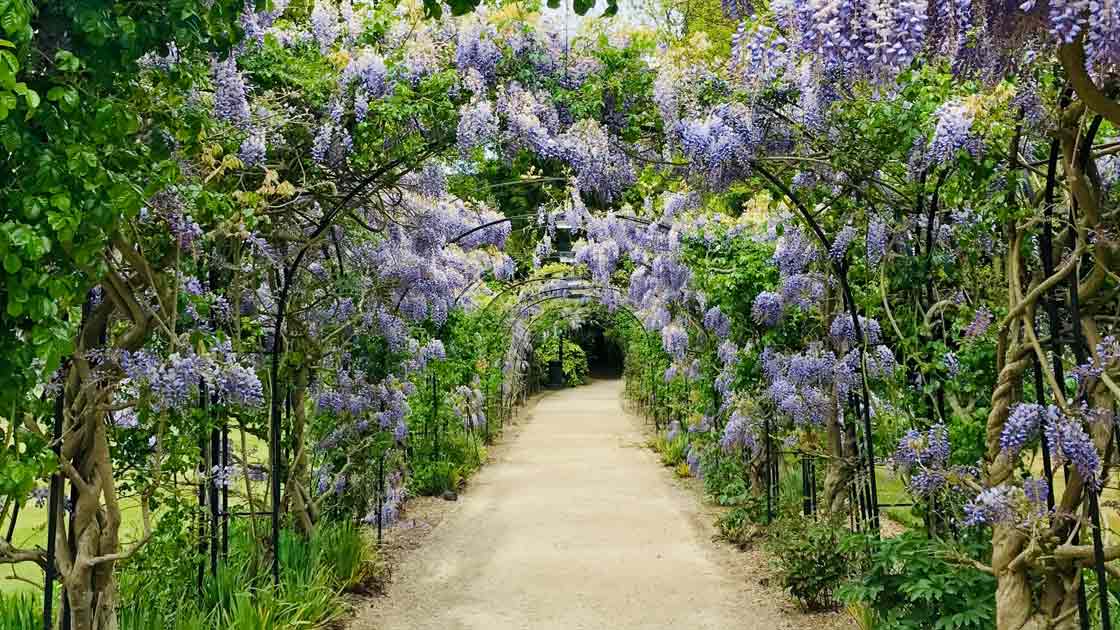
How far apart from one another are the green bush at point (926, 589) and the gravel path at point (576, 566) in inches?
42.4

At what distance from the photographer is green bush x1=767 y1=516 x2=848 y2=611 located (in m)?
4.79

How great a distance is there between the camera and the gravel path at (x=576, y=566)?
4891mm

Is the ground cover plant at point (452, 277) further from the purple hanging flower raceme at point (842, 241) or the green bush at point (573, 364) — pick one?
the green bush at point (573, 364)

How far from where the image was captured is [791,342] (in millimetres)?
6184

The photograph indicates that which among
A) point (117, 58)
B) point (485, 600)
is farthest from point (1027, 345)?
point (485, 600)

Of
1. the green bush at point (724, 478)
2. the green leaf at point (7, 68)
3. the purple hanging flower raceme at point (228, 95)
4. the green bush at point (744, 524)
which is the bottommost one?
the green bush at point (744, 524)

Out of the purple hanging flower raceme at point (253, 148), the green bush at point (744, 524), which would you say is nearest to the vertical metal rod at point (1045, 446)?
the purple hanging flower raceme at point (253, 148)

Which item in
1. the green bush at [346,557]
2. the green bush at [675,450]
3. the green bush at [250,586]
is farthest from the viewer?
the green bush at [675,450]

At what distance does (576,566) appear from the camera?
6082 mm

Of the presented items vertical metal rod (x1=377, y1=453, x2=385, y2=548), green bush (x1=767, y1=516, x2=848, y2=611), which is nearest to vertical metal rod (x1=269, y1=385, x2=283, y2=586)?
vertical metal rod (x1=377, y1=453, x2=385, y2=548)

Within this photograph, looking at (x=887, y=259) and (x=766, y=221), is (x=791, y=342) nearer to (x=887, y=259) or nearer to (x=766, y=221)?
(x=766, y=221)

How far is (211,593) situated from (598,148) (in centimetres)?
356

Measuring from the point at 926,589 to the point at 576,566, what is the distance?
312 cm

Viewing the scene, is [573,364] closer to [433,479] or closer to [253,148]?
[433,479]
